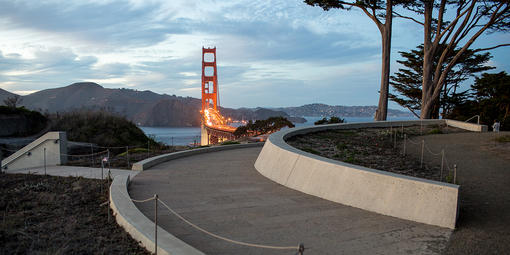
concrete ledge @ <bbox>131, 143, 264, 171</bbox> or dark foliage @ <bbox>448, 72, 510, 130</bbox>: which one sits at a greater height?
dark foliage @ <bbox>448, 72, 510, 130</bbox>

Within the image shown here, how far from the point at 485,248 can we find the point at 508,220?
1081 mm

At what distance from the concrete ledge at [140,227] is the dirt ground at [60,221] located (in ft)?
0.32

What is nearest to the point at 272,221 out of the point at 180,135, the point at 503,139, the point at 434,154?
the point at 434,154

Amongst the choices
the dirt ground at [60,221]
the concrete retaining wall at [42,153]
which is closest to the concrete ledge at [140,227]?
the dirt ground at [60,221]

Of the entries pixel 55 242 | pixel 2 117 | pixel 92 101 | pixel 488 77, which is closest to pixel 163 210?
pixel 55 242

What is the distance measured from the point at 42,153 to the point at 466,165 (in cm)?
1222

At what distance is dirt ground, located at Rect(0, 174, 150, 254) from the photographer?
3643 millimetres

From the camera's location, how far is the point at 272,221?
4328 mm

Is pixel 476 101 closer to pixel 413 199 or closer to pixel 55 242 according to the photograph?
pixel 413 199

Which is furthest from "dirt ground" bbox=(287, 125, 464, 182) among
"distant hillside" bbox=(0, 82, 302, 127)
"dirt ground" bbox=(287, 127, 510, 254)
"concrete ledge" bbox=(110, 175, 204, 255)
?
"distant hillside" bbox=(0, 82, 302, 127)

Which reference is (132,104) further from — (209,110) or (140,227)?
(140,227)

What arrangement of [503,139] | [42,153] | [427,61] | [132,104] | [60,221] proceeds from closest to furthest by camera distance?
1. [60,221]
2. [503,139]
3. [42,153]
4. [427,61]
5. [132,104]

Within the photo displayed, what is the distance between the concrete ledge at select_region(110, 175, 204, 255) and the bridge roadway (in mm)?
240

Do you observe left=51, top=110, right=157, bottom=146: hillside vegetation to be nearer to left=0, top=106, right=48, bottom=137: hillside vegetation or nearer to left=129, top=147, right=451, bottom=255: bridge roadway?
left=0, top=106, right=48, bottom=137: hillside vegetation
